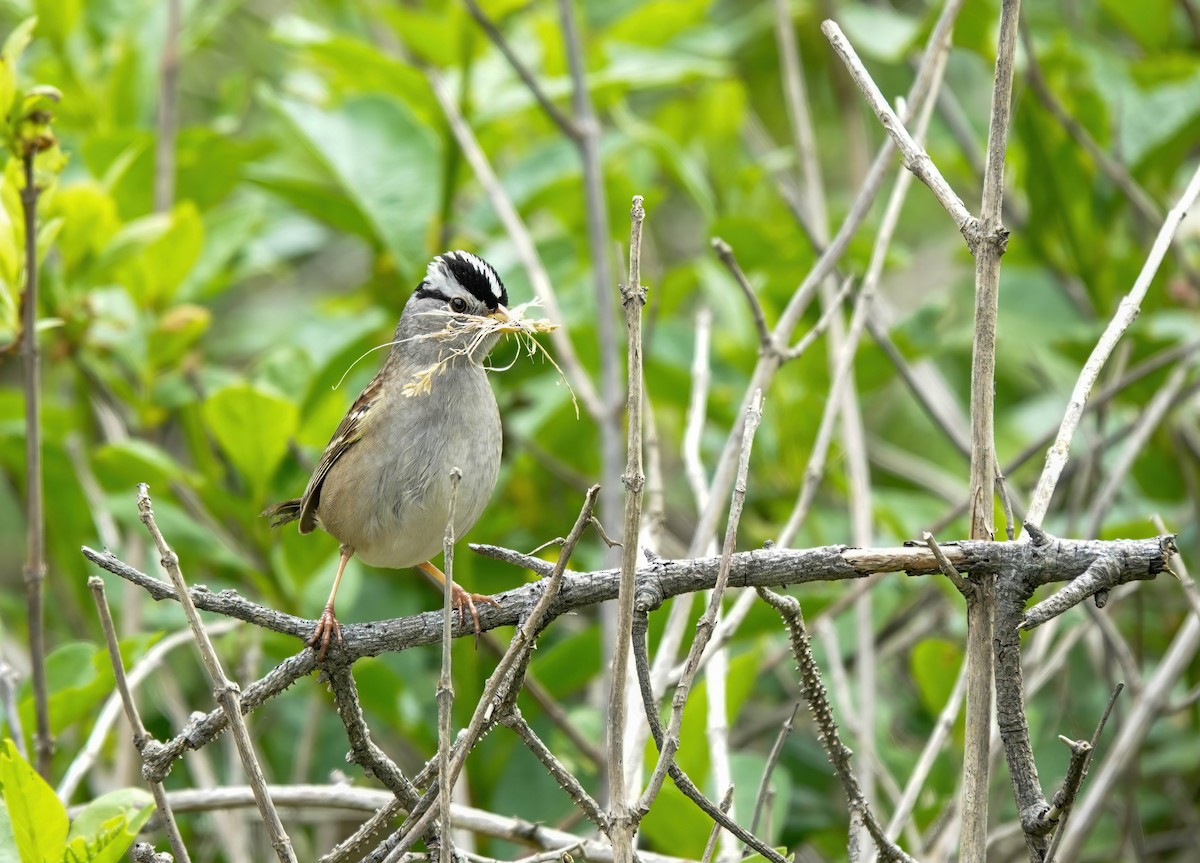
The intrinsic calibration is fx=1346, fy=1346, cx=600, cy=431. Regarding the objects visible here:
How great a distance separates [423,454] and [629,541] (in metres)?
1.31

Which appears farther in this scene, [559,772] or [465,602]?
[465,602]

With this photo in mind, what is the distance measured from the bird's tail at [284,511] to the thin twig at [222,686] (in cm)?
148

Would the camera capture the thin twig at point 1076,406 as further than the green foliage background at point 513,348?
No

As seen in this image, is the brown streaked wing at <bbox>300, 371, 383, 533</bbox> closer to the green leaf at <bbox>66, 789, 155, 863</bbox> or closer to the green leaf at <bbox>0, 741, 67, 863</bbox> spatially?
the green leaf at <bbox>66, 789, 155, 863</bbox>

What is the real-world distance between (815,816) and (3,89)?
264 centimetres

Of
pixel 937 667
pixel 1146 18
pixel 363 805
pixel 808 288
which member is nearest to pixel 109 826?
pixel 363 805

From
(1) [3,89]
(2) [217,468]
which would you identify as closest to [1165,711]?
(2) [217,468]

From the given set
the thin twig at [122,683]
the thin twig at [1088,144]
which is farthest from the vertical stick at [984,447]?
the thin twig at [1088,144]

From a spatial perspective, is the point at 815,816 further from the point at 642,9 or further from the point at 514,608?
the point at 642,9

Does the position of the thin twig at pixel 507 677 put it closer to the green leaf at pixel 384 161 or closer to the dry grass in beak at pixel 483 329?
the dry grass in beak at pixel 483 329

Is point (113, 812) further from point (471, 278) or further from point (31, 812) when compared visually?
point (471, 278)

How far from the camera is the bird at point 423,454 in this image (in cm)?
281

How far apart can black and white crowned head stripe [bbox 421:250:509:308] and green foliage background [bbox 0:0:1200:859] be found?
506mm

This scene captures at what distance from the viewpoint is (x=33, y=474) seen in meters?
2.55
